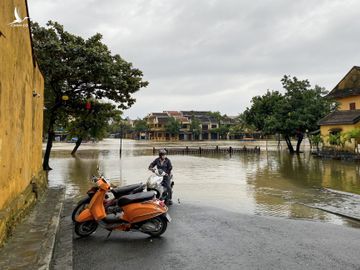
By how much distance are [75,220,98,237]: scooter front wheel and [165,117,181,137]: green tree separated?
78.2 m

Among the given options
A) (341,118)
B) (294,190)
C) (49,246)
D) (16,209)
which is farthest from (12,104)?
(341,118)

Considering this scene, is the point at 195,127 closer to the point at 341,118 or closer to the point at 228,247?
the point at 341,118

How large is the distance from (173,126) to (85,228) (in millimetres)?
78335

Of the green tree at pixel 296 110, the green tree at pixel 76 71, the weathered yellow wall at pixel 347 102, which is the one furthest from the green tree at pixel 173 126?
the green tree at pixel 76 71

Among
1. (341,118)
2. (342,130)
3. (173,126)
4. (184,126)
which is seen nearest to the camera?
(342,130)

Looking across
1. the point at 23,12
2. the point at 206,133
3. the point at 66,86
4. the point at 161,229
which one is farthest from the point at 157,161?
the point at 206,133

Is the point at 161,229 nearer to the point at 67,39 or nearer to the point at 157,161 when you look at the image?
the point at 157,161

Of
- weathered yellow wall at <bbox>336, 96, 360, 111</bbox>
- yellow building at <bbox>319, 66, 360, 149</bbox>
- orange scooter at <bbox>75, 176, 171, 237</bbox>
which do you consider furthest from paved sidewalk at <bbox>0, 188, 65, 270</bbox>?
weathered yellow wall at <bbox>336, 96, 360, 111</bbox>

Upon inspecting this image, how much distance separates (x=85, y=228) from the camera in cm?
620

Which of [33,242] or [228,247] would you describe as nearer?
[33,242]

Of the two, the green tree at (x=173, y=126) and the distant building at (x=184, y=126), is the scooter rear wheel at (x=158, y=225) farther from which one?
the distant building at (x=184, y=126)

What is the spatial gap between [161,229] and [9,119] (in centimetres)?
329

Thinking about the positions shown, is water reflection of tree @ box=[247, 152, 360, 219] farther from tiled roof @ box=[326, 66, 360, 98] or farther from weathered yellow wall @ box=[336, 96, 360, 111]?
tiled roof @ box=[326, 66, 360, 98]

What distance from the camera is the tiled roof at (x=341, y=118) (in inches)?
1168
